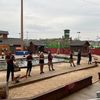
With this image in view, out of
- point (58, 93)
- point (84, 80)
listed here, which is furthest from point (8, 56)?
point (58, 93)

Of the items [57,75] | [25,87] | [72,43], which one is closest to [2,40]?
[72,43]

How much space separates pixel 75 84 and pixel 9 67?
430cm

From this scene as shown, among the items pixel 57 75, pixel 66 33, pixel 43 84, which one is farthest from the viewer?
pixel 66 33

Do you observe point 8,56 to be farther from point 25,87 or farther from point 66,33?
point 66,33

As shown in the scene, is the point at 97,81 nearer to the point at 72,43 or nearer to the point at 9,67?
the point at 9,67

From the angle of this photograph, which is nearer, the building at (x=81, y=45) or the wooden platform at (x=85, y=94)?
the wooden platform at (x=85, y=94)

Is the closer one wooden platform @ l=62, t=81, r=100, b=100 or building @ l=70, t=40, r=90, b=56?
wooden platform @ l=62, t=81, r=100, b=100

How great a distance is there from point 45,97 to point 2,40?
75.0 meters

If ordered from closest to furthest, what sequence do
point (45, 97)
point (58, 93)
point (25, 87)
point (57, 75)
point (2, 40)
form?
point (45, 97), point (58, 93), point (25, 87), point (57, 75), point (2, 40)

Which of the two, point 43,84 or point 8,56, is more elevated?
point 8,56

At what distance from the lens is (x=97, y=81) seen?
20.7 metres

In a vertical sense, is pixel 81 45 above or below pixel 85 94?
above

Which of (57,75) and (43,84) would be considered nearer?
(43,84)

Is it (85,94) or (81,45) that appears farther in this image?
(81,45)
